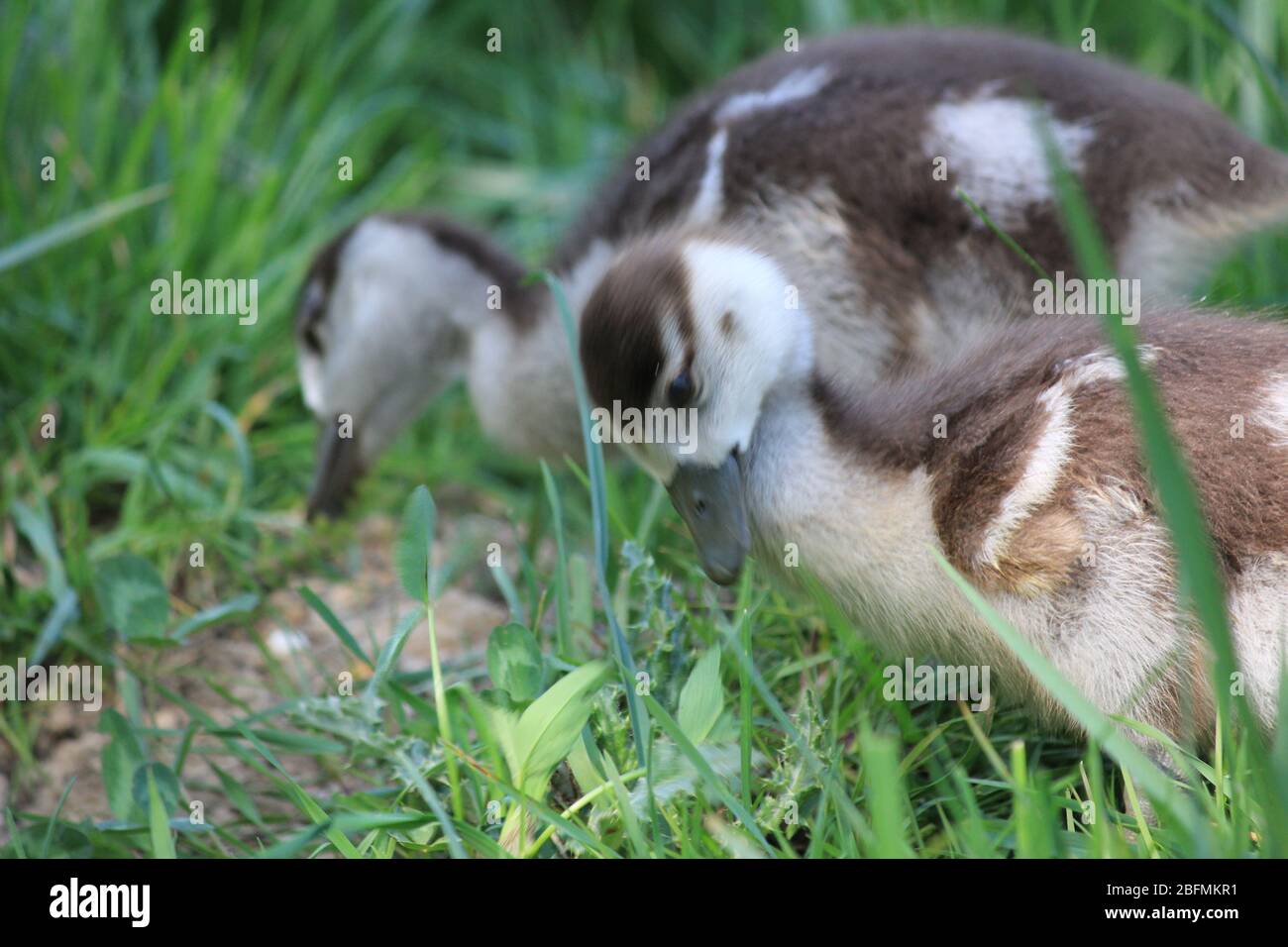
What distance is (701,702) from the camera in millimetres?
1922

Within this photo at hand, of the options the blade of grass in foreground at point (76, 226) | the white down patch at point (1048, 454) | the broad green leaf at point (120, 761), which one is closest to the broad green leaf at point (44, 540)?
the blade of grass in foreground at point (76, 226)

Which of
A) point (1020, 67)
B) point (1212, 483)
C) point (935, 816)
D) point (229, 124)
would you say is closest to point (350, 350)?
point (229, 124)

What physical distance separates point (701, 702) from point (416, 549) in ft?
1.50

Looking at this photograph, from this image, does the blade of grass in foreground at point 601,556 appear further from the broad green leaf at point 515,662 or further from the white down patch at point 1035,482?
the white down patch at point 1035,482

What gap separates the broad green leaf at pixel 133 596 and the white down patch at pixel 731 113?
1253mm

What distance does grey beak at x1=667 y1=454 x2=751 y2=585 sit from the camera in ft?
6.98

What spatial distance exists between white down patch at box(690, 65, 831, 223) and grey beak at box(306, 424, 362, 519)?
3.69ft

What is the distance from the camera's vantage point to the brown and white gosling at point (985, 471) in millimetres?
1815

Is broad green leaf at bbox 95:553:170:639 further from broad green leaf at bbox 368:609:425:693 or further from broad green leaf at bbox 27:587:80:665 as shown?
broad green leaf at bbox 368:609:425:693

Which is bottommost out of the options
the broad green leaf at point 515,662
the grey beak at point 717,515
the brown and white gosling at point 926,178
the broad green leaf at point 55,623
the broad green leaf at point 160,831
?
→ the broad green leaf at point 160,831

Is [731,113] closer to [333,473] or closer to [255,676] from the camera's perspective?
[333,473]

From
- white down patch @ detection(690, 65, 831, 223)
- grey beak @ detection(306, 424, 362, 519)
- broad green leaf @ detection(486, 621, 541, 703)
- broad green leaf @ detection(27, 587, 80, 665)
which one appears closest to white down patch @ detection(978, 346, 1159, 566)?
broad green leaf @ detection(486, 621, 541, 703)
